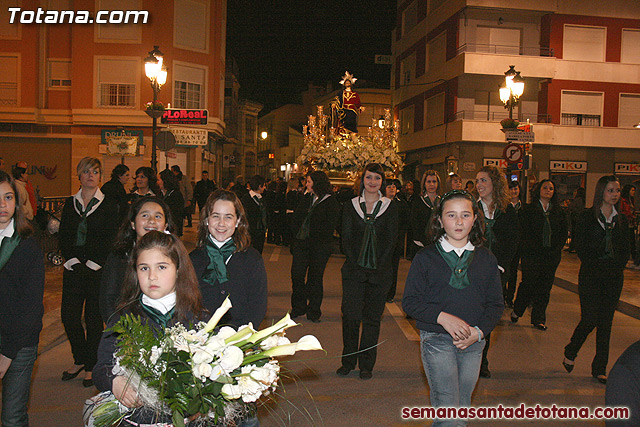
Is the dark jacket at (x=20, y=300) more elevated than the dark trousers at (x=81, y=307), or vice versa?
the dark jacket at (x=20, y=300)

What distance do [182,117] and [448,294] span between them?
14344 mm

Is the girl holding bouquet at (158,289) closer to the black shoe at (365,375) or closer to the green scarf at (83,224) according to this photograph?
the green scarf at (83,224)

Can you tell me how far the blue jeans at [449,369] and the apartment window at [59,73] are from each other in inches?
1206

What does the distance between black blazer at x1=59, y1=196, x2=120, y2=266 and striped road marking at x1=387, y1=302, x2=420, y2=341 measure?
13.3ft

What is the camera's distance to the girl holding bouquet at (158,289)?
3.09m

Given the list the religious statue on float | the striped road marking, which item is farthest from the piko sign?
the striped road marking

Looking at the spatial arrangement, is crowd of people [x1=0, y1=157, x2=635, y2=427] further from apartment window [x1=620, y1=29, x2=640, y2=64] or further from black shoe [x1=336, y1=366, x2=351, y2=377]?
apartment window [x1=620, y1=29, x2=640, y2=64]

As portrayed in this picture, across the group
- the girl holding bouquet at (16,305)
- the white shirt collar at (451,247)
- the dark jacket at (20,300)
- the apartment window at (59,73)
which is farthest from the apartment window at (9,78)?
the white shirt collar at (451,247)

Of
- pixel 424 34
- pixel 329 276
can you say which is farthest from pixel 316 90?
pixel 329 276

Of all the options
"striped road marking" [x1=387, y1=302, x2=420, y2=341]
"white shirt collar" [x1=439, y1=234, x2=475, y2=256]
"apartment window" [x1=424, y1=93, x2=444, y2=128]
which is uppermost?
"apartment window" [x1=424, y1=93, x2=444, y2=128]

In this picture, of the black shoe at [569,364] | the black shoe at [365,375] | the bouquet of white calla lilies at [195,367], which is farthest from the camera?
the black shoe at [569,364]

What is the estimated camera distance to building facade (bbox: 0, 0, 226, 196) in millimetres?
29188

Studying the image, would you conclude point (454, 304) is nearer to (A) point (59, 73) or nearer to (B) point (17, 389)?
(B) point (17, 389)

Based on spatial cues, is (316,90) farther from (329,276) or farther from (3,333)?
(3,333)
